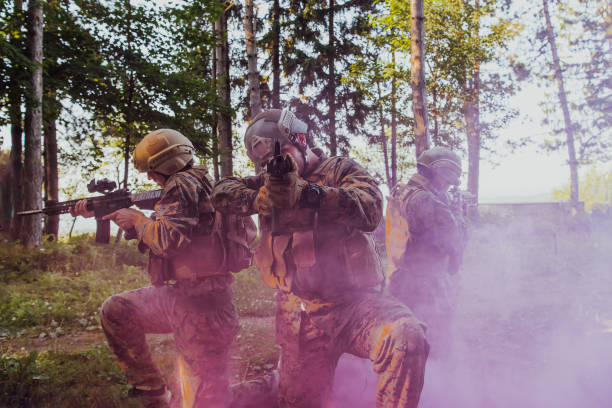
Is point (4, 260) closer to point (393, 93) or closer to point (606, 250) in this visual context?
point (393, 93)

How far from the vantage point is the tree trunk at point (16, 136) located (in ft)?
29.9

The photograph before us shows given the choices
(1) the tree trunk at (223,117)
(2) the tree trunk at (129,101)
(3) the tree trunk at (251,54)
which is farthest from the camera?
(1) the tree trunk at (223,117)

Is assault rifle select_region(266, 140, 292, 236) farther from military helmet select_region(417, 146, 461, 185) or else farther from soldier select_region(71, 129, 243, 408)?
military helmet select_region(417, 146, 461, 185)

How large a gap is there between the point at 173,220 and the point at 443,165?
2.86 m

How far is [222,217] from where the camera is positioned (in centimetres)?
323

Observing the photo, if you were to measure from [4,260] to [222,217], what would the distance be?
729cm

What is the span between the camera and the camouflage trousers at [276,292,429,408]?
2.22m

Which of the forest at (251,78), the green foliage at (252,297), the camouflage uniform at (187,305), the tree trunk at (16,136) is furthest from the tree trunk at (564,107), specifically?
the tree trunk at (16,136)

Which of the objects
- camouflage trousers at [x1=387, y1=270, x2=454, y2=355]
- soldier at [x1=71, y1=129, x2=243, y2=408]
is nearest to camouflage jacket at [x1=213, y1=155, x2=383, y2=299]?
soldier at [x1=71, y1=129, x2=243, y2=408]

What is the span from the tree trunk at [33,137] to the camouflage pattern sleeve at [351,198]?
898cm

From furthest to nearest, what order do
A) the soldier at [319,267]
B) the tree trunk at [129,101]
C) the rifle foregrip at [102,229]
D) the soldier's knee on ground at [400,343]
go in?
the tree trunk at [129,101], the rifle foregrip at [102,229], the soldier at [319,267], the soldier's knee on ground at [400,343]

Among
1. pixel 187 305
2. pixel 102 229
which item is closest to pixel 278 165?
pixel 187 305

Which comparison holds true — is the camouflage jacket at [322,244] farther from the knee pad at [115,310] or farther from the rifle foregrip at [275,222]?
the knee pad at [115,310]

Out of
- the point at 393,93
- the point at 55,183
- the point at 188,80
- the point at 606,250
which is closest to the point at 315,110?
the point at 393,93
